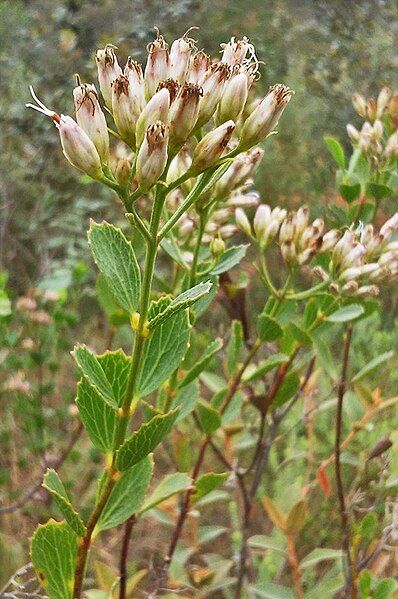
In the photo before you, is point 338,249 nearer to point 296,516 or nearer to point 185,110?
point 185,110

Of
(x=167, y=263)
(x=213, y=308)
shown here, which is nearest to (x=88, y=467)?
(x=213, y=308)

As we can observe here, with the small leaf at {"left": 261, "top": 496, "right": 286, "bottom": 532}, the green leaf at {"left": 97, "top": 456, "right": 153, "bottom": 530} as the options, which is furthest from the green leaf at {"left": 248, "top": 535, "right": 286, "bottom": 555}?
the green leaf at {"left": 97, "top": 456, "right": 153, "bottom": 530}

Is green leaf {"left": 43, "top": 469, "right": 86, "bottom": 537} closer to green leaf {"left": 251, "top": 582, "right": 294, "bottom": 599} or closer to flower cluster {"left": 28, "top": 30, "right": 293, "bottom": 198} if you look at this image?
flower cluster {"left": 28, "top": 30, "right": 293, "bottom": 198}

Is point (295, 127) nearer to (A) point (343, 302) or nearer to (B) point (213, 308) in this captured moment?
(B) point (213, 308)

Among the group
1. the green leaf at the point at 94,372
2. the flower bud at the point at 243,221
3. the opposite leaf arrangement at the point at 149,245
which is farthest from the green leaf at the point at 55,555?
the flower bud at the point at 243,221

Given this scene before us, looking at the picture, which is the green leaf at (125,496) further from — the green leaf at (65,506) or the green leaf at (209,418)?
the green leaf at (209,418)

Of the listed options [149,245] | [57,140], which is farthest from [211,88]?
[57,140]

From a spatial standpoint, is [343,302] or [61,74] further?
[61,74]
